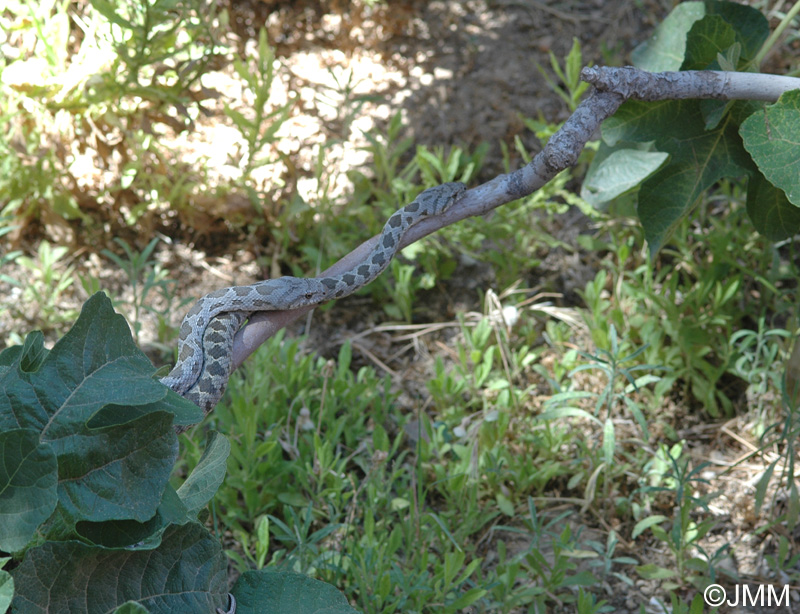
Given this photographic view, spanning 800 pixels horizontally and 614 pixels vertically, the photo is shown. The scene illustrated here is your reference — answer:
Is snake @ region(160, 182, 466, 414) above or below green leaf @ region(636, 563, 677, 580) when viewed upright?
above

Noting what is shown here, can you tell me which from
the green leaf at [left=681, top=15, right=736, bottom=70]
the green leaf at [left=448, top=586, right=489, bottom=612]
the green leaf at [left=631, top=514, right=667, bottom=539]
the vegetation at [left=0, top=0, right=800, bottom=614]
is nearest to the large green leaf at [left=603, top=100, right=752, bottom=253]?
the vegetation at [left=0, top=0, right=800, bottom=614]

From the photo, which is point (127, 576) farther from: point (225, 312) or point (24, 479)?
point (225, 312)

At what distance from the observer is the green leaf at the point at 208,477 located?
2.11 meters

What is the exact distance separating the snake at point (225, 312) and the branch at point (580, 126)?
27 cm

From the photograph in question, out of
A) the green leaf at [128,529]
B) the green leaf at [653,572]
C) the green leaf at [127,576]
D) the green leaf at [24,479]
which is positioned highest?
the green leaf at [24,479]

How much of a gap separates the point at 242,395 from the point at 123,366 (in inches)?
93.3

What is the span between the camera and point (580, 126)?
2.69 meters

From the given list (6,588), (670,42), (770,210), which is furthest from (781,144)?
(6,588)

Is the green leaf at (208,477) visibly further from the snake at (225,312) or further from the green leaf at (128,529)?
the snake at (225,312)

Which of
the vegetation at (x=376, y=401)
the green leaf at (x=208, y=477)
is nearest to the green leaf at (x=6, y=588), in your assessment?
the vegetation at (x=376, y=401)

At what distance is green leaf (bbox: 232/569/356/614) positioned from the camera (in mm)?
2092

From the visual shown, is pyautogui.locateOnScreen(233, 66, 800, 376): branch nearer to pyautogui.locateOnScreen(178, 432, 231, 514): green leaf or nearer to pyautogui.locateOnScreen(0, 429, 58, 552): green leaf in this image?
pyautogui.locateOnScreen(178, 432, 231, 514): green leaf

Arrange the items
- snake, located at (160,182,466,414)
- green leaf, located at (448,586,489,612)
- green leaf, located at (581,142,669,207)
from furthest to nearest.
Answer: green leaf, located at (581,142,669,207), snake, located at (160,182,466,414), green leaf, located at (448,586,489,612)

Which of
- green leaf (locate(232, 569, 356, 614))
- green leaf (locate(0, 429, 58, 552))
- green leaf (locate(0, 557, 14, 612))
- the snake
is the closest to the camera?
green leaf (locate(0, 557, 14, 612))
